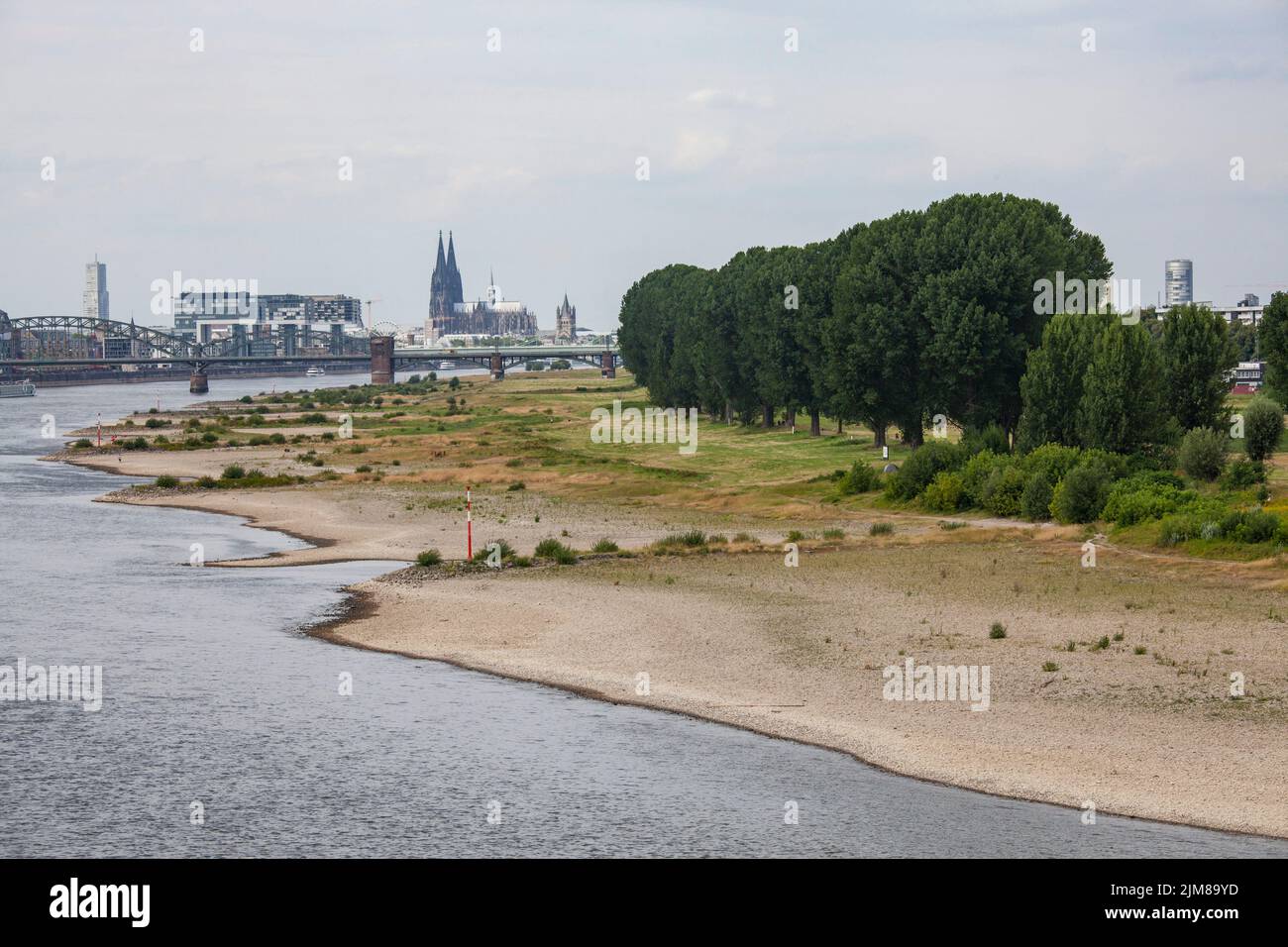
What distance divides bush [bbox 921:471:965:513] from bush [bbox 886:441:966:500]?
2.26 m

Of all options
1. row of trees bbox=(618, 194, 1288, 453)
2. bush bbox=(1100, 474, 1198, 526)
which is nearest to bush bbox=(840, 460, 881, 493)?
row of trees bbox=(618, 194, 1288, 453)

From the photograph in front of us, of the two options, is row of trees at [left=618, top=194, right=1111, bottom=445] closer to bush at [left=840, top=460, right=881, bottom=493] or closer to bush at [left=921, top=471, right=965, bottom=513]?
bush at [left=840, top=460, right=881, bottom=493]

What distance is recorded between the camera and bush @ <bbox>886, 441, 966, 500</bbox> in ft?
241

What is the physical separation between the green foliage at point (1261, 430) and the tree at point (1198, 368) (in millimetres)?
1466

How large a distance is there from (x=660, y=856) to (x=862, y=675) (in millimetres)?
12883

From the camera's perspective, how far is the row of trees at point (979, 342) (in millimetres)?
72750

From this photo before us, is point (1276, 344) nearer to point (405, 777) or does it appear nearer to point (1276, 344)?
point (1276, 344)

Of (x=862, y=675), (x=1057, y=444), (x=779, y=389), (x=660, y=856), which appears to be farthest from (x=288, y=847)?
(x=779, y=389)

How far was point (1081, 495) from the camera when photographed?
6284cm

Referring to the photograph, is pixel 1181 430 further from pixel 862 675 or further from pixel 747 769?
pixel 747 769
